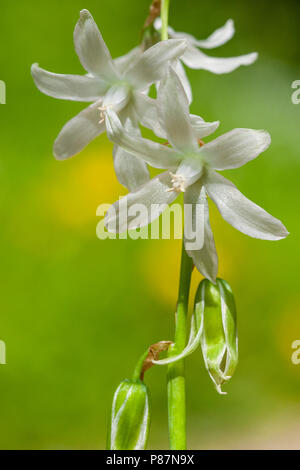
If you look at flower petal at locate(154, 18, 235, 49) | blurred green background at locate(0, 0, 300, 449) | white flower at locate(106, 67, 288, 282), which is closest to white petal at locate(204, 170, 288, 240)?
white flower at locate(106, 67, 288, 282)

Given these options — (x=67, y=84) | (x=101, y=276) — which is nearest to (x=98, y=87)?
(x=67, y=84)

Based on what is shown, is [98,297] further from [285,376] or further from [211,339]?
[211,339]

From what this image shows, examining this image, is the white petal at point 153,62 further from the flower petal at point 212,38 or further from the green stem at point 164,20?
the flower petal at point 212,38

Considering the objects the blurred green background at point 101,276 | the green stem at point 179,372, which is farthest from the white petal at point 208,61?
the blurred green background at point 101,276

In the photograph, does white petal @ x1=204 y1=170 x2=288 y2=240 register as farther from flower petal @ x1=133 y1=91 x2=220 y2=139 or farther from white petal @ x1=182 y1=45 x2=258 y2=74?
white petal @ x1=182 y1=45 x2=258 y2=74
